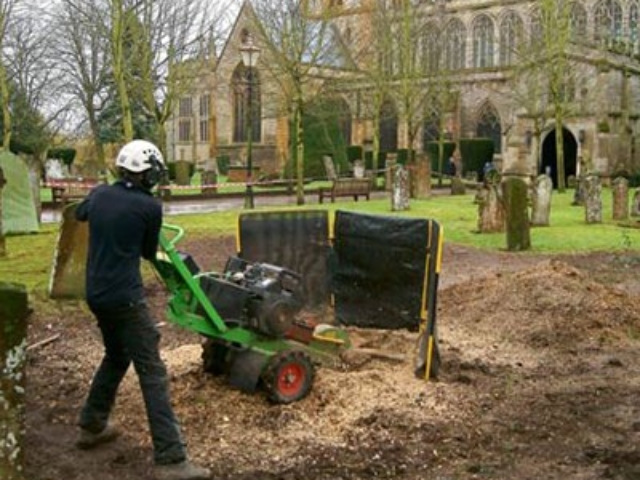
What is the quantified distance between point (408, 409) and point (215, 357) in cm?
158

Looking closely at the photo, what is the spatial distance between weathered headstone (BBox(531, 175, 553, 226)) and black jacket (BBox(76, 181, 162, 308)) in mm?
16045

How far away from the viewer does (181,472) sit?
196 inches

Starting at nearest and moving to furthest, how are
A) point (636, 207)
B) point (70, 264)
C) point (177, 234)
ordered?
point (177, 234), point (70, 264), point (636, 207)

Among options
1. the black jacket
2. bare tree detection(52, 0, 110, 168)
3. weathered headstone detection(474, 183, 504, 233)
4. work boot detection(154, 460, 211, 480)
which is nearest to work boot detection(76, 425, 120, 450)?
work boot detection(154, 460, 211, 480)

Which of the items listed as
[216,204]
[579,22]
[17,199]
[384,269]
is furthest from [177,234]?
[579,22]

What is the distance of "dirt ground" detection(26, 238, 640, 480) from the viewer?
527 cm

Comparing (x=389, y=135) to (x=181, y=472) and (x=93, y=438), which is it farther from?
(x=181, y=472)

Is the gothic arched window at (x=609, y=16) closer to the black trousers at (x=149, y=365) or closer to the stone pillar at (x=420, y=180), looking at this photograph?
the stone pillar at (x=420, y=180)

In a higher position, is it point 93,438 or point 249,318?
point 249,318

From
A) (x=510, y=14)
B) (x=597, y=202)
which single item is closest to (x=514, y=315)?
(x=597, y=202)

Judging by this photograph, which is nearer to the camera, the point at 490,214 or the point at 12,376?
the point at 12,376

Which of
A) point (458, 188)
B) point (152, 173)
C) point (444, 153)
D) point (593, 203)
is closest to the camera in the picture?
point (152, 173)

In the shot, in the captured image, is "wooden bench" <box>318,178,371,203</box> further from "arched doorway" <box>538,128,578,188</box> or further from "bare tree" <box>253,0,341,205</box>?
"arched doorway" <box>538,128,578,188</box>

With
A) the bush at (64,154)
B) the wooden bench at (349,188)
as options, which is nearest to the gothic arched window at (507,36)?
the wooden bench at (349,188)
